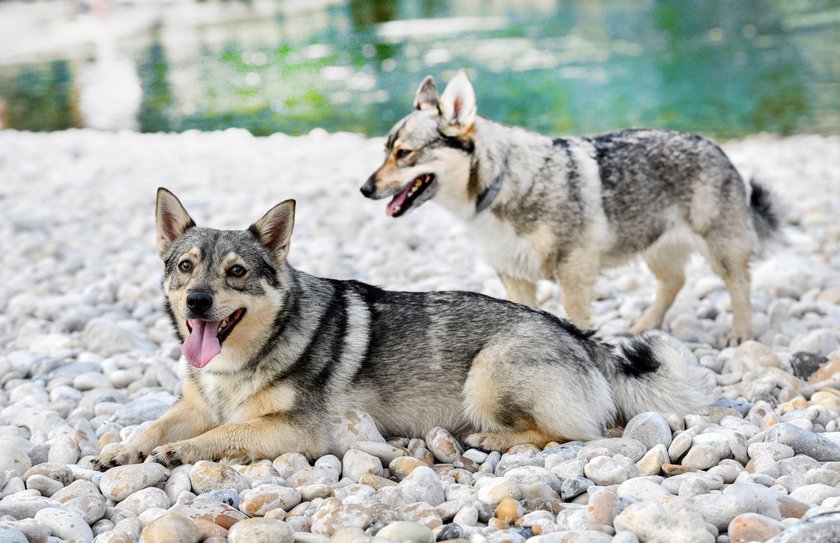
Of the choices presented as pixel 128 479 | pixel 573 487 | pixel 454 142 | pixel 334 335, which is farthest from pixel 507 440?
pixel 454 142

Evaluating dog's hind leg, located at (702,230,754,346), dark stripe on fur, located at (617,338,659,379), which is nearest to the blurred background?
dog's hind leg, located at (702,230,754,346)

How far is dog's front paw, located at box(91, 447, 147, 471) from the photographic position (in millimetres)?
4238

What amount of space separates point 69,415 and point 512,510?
277 cm

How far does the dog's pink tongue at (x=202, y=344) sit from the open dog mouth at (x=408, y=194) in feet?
7.08

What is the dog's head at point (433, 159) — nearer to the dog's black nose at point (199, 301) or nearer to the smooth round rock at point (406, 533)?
the dog's black nose at point (199, 301)

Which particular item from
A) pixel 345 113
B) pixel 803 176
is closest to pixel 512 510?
pixel 803 176

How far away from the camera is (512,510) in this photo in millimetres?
3512

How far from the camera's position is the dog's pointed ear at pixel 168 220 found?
4.64 meters

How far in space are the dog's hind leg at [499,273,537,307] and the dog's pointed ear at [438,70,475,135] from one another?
1053 millimetres

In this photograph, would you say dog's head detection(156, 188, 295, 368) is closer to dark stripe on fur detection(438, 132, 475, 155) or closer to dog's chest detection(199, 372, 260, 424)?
dog's chest detection(199, 372, 260, 424)

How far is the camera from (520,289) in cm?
653

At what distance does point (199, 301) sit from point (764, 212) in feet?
15.4

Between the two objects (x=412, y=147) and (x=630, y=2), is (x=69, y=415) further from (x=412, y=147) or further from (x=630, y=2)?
(x=630, y=2)

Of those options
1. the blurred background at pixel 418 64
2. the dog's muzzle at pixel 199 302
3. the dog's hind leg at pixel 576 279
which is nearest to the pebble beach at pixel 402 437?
the dog's hind leg at pixel 576 279
